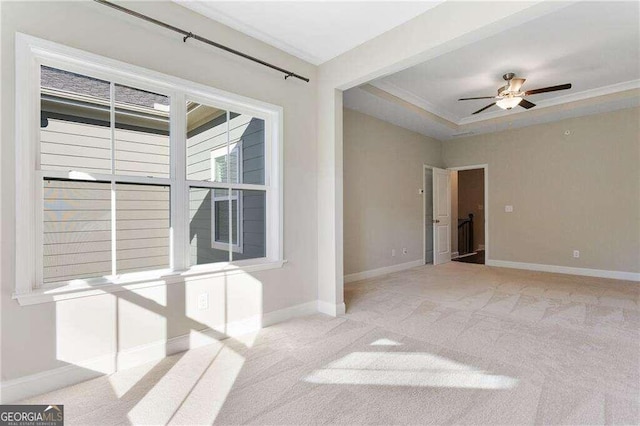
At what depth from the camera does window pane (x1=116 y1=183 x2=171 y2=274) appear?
2.32 meters

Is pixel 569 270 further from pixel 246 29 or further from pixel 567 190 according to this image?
pixel 246 29

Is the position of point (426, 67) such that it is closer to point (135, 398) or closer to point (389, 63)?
point (389, 63)

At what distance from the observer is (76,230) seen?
7.00ft

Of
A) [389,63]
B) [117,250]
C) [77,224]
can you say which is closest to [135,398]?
[117,250]

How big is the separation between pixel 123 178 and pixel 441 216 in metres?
6.20

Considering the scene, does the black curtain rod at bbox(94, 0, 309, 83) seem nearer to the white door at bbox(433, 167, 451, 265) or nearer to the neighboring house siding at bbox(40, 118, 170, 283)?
the neighboring house siding at bbox(40, 118, 170, 283)

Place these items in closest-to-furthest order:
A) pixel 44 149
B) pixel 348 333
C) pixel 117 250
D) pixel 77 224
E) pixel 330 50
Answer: pixel 44 149, pixel 77 224, pixel 117 250, pixel 348 333, pixel 330 50

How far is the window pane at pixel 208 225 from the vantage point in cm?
267

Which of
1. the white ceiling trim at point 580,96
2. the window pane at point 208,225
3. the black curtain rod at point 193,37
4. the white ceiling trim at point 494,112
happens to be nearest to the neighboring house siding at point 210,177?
the window pane at point 208,225

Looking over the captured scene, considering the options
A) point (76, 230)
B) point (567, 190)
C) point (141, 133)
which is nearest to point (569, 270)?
point (567, 190)

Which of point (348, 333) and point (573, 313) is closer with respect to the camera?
point (348, 333)

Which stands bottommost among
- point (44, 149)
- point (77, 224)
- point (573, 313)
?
point (573, 313)

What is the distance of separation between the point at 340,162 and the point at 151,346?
2453 mm

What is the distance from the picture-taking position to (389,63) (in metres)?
2.91
